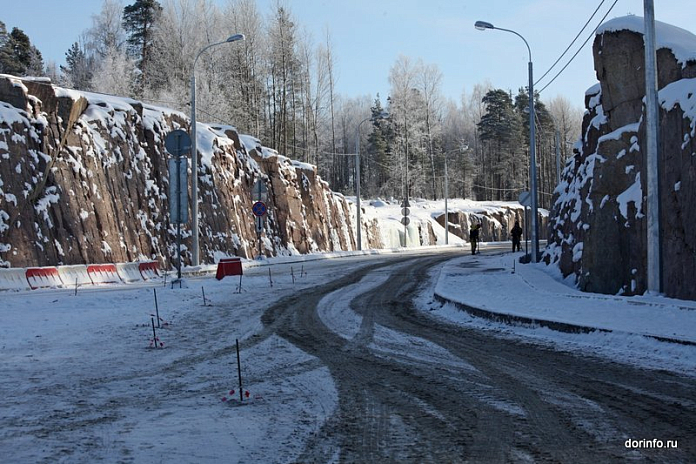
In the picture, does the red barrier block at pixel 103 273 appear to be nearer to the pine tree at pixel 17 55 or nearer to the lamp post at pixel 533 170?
the lamp post at pixel 533 170

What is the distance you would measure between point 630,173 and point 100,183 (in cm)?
1881

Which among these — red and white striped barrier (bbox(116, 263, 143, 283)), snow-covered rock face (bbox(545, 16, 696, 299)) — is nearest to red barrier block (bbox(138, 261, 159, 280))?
red and white striped barrier (bbox(116, 263, 143, 283))

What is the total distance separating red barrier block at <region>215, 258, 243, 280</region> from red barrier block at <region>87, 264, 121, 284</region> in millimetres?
3140

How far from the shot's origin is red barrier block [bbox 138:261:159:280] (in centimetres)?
2134

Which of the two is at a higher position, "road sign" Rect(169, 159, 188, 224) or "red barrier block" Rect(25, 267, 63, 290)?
"road sign" Rect(169, 159, 188, 224)

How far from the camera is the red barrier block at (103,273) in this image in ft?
62.3

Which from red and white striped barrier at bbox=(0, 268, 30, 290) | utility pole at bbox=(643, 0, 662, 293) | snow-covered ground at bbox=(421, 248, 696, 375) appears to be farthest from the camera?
red and white striped barrier at bbox=(0, 268, 30, 290)

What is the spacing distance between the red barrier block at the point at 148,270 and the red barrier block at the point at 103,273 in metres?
1.39

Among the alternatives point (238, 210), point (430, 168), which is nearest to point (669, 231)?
point (238, 210)

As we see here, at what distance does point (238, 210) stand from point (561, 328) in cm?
2771

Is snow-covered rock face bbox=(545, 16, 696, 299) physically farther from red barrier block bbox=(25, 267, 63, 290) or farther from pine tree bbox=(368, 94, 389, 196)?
pine tree bbox=(368, 94, 389, 196)

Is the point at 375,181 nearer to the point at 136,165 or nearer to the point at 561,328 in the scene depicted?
the point at 136,165

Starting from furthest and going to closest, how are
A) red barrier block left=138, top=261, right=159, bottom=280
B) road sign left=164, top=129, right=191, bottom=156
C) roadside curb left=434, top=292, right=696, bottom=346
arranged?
red barrier block left=138, top=261, right=159, bottom=280, road sign left=164, top=129, right=191, bottom=156, roadside curb left=434, top=292, right=696, bottom=346

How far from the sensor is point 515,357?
834 centimetres
